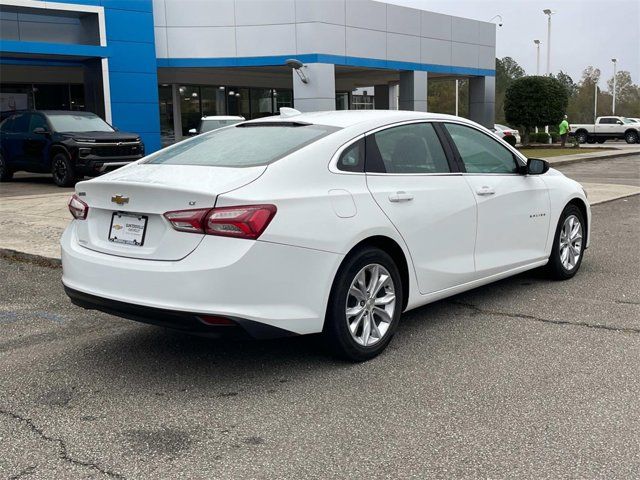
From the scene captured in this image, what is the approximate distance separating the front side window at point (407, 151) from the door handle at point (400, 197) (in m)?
0.18

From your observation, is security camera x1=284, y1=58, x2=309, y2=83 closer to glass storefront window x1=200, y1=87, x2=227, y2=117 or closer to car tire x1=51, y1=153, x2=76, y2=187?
glass storefront window x1=200, y1=87, x2=227, y2=117

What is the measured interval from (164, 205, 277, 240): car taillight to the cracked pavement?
37.7 inches

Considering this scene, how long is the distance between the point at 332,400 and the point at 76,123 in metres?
13.5

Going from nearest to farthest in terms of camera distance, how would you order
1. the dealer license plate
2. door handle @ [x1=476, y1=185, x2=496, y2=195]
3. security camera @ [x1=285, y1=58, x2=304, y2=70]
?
the dealer license plate → door handle @ [x1=476, y1=185, x2=496, y2=195] → security camera @ [x1=285, y1=58, x2=304, y2=70]

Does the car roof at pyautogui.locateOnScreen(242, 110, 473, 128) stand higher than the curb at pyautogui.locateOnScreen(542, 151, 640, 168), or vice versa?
the car roof at pyautogui.locateOnScreen(242, 110, 473, 128)

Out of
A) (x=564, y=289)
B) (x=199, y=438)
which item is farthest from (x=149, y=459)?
(x=564, y=289)

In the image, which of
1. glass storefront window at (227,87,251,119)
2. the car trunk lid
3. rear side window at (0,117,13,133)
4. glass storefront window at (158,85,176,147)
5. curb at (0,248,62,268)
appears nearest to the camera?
the car trunk lid

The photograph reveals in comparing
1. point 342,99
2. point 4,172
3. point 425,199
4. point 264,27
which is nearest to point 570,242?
point 425,199

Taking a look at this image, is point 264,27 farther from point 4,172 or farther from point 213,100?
point 4,172

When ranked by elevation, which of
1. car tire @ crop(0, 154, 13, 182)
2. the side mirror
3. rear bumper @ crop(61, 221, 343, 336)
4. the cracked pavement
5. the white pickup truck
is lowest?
the cracked pavement

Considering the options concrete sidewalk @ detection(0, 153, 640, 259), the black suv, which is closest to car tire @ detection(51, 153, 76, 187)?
the black suv

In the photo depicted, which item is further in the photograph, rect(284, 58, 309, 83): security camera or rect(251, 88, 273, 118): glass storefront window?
rect(251, 88, 273, 118): glass storefront window

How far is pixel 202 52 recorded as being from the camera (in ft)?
84.4

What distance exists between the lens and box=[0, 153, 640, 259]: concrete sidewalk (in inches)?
311
